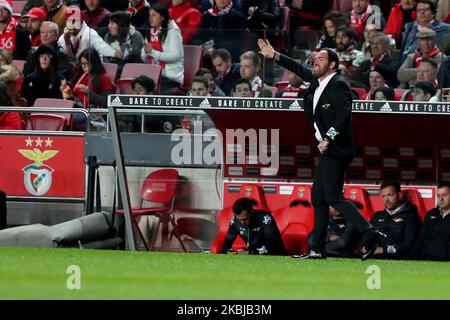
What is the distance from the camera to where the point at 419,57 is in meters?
15.7

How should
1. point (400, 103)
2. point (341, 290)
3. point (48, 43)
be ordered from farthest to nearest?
point (48, 43) < point (400, 103) < point (341, 290)

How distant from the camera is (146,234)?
1688 centimetres

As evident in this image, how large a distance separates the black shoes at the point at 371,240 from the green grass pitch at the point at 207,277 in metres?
0.11

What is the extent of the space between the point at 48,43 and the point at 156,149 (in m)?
5.14

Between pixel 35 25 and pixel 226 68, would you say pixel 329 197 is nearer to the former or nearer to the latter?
pixel 226 68

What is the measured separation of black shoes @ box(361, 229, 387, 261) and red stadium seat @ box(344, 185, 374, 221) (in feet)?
7.43

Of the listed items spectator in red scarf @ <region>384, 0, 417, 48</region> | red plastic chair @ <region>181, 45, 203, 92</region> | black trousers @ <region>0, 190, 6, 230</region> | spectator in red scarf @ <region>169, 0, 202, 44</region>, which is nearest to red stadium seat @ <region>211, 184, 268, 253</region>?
red plastic chair @ <region>181, 45, 203, 92</region>

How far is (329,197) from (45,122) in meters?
6.47

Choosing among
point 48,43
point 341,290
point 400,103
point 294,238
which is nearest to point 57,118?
point 48,43

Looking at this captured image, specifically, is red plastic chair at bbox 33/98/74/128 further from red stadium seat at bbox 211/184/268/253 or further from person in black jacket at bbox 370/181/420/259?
person in black jacket at bbox 370/181/420/259

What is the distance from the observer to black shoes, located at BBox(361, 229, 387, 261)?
1395cm

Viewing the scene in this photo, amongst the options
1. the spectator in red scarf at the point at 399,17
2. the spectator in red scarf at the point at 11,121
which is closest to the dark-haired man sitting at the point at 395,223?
the spectator in red scarf at the point at 399,17

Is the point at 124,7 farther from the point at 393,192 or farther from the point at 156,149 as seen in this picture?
the point at 393,192

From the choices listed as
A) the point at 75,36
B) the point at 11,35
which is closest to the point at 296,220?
the point at 75,36
